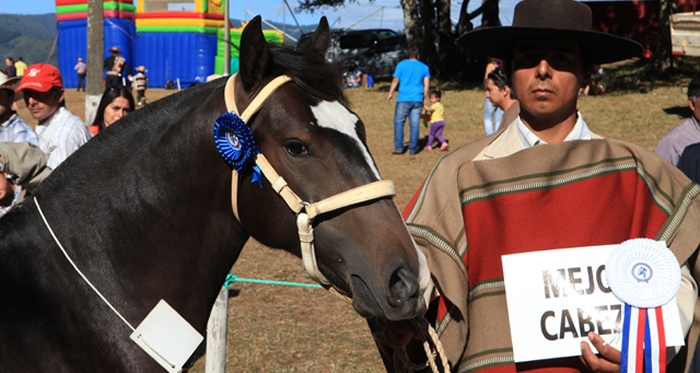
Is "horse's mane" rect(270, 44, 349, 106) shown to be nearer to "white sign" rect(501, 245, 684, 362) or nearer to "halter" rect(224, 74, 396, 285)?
"halter" rect(224, 74, 396, 285)

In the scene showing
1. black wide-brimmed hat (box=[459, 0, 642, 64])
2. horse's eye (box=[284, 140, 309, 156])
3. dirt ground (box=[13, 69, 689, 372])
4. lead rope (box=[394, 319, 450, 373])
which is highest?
black wide-brimmed hat (box=[459, 0, 642, 64])

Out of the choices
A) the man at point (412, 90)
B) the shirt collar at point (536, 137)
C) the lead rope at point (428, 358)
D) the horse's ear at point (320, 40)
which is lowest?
the man at point (412, 90)

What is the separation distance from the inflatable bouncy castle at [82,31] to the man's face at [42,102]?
2699 cm

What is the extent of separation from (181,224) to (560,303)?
1.32 meters

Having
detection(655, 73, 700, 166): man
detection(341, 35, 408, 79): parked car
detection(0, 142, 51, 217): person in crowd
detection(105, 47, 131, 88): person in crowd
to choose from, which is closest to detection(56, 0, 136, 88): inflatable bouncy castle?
detection(105, 47, 131, 88): person in crowd

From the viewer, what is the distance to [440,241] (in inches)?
90.0

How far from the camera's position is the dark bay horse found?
86.1 inches

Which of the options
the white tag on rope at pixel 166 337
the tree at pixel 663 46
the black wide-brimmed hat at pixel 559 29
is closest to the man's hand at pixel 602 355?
the black wide-brimmed hat at pixel 559 29

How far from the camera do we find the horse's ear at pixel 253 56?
2.27m

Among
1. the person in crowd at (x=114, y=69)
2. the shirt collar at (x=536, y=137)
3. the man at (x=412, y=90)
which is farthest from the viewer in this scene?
the person in crowd at (x=114, y=69)

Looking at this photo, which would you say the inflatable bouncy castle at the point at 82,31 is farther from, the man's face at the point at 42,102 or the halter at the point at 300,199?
the halter at the point at 300,199

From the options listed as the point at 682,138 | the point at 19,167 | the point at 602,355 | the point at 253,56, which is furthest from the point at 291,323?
the point at 602,355

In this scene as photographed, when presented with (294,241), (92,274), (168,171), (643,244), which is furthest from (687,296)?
(92,274)

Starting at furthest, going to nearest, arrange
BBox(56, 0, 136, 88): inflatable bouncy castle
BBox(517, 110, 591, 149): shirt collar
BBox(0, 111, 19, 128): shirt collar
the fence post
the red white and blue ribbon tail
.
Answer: BBox(56, 0, 136, 88): inflatable bouncy castle < BBox(0, 111, 19, 128): shirt collar < the fence post < BBox(517, 110, 591, 149): shirt collar < the red white and blue ribbon tail
